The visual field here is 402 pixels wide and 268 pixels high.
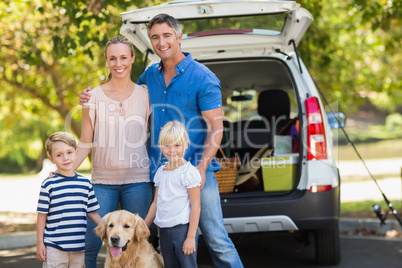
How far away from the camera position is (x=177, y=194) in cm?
355

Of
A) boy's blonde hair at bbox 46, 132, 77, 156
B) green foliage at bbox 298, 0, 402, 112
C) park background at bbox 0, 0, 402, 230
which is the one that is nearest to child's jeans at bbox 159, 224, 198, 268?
boy's blonde hair at bbox 46, 132, 77, 156

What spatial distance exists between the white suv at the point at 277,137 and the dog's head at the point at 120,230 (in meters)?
1.49

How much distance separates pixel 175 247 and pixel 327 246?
2.27m

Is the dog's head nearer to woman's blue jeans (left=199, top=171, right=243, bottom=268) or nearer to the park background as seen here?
woman's blue jeans (left=199, top=171, right=243, bottom=268)

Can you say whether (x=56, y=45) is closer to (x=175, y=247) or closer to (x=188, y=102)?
(x=188, y=102)

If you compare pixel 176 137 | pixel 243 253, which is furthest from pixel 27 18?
pixel 176 137

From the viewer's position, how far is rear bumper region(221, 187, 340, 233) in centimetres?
488

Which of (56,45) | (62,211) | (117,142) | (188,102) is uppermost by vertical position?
(56,45)

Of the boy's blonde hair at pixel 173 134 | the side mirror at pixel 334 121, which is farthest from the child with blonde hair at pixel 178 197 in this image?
the side mirror at pixel 334 121

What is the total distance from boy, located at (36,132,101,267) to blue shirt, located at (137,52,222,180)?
521 millimetres

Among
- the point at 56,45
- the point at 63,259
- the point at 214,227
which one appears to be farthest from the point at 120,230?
the point at 56,45

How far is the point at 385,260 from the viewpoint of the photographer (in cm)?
582

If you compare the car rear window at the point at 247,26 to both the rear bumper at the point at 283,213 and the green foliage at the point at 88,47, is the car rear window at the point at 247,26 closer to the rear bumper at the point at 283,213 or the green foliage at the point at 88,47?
the rear bumper at the point at 283,213

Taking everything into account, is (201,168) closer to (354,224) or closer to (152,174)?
(152,174)
